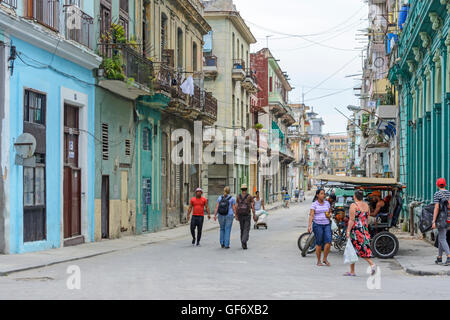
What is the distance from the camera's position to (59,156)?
17.8 metres

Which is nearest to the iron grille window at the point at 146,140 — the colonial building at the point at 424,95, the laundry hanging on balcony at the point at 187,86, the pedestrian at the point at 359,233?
the laundry hanging on balcony at the point at 187,86

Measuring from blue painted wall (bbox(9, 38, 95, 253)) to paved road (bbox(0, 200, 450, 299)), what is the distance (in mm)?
1862

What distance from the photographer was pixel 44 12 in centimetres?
1667

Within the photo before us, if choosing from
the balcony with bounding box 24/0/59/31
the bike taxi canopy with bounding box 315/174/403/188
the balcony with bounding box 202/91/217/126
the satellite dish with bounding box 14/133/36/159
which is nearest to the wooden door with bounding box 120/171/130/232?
the balcony with bounding box 24/0/59/31

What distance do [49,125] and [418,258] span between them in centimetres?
928

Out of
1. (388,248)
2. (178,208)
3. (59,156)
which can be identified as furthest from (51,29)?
(178,208)

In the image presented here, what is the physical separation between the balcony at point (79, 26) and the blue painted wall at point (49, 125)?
0.73 m

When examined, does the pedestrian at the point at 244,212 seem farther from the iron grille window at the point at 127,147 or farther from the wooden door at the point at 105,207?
the iron grille window at the point at 127,147

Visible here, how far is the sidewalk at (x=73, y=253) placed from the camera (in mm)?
13014

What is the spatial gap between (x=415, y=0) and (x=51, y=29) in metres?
11.3

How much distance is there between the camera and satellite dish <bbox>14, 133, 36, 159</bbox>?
15055 mm

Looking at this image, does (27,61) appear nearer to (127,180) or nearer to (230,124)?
(127,180)

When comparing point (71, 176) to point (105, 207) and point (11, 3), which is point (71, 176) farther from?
point (11, 3)

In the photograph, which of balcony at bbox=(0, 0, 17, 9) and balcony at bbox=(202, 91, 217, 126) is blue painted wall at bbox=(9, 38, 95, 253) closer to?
balcony at bbox=(0, 0, 17, 9)
